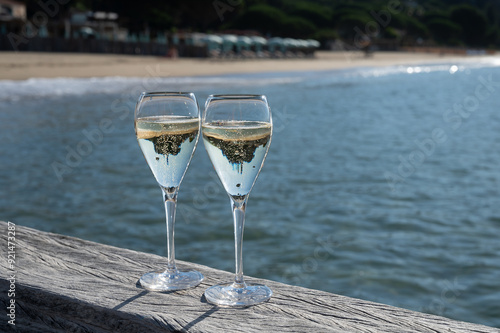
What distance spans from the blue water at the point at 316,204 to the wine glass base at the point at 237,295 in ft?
12.3

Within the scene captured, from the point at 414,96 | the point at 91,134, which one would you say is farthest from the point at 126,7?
the point at 91,134

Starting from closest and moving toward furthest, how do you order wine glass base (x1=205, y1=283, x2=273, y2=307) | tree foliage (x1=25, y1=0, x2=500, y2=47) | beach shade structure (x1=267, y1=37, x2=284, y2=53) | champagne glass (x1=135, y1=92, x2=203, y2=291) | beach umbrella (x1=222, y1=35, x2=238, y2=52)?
wine glass base (x1=205, y1=283, x2=273, y2=307) → champagne glass (x1=135, y1=92, x2=203, y2=291) → beach umbrella (x1=222, y1=35, x2=238, y2=52) → beach shade structure (x1=267, y1=37, x2=284, y2=53) → tree foliage (x1=25, y1=0, x2=500, y2=47)

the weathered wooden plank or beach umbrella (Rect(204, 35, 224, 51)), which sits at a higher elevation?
beach umbrella (Rect(204, 35, 224, 51))

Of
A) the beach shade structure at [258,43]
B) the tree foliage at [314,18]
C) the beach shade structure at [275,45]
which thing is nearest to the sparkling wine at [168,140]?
the beach shade structure at [258,43]

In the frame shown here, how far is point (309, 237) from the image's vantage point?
6477 millimetres

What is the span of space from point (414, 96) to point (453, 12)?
409 ft

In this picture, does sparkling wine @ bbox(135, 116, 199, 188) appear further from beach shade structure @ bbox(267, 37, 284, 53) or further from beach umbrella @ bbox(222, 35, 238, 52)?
beach shade structure @ bbox(267, 37, 284, 53)

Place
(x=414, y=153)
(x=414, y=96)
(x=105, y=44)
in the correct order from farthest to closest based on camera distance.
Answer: (x=105, y=44)
(x=414, y=96)
(x=414, y=153)

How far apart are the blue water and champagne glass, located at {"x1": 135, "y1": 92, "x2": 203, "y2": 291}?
382 cm

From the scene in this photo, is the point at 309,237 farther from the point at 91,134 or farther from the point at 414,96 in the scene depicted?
the point at 414,96

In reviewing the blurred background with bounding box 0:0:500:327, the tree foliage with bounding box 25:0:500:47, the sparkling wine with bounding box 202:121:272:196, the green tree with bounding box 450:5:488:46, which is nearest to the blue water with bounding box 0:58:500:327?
the blurred background with bounding box 0:0:500:327

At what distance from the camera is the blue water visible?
219 inches

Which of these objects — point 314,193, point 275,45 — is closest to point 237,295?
point 314,193

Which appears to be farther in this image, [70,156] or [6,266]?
[70,156]
